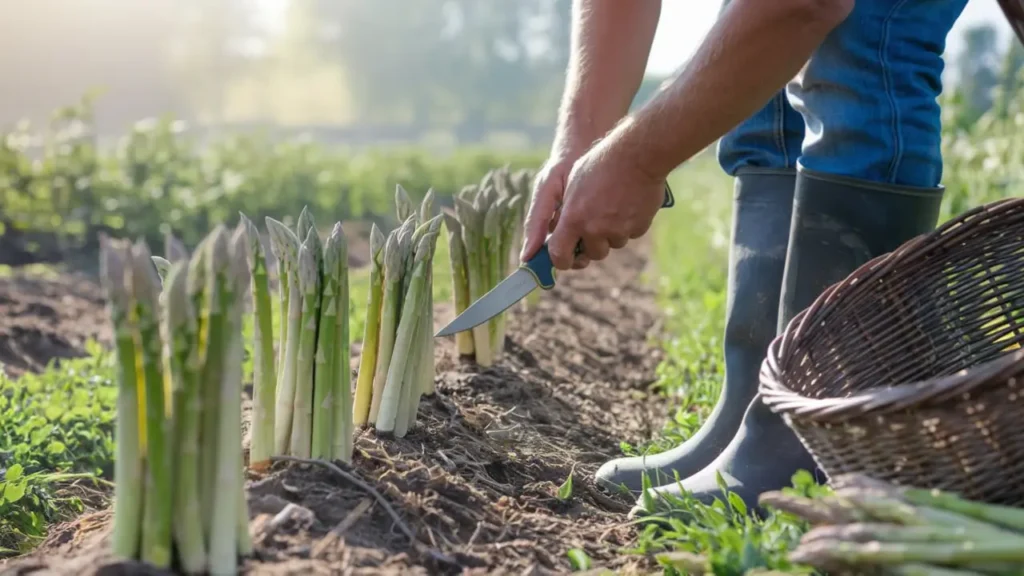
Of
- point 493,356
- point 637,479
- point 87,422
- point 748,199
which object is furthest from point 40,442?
point 748,199

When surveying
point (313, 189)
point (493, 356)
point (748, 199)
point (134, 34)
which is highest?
point (134, 34)

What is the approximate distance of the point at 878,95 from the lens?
96.9 inches

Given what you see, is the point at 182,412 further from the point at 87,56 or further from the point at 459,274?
→ the point at 87,56

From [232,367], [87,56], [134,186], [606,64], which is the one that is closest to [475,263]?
[606,64]

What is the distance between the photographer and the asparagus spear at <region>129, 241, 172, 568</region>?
1745 millimetres

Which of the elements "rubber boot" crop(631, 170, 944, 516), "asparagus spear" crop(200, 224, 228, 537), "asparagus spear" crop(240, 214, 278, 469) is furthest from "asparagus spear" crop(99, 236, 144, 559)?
"rubber boot" crop(631, 170, 944, 516)

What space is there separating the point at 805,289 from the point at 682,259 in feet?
15.5

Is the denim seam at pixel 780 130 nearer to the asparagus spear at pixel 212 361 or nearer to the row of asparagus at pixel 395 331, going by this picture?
the row of asparagus at pixel 395 331

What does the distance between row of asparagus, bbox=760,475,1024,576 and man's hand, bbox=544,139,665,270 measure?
0.87 m

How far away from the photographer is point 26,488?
2.79 m

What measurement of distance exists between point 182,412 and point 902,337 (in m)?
1.79

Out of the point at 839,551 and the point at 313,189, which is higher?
the point at 313,189

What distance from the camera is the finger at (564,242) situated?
246cm

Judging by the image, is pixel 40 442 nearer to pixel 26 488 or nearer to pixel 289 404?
pixel 26 488
